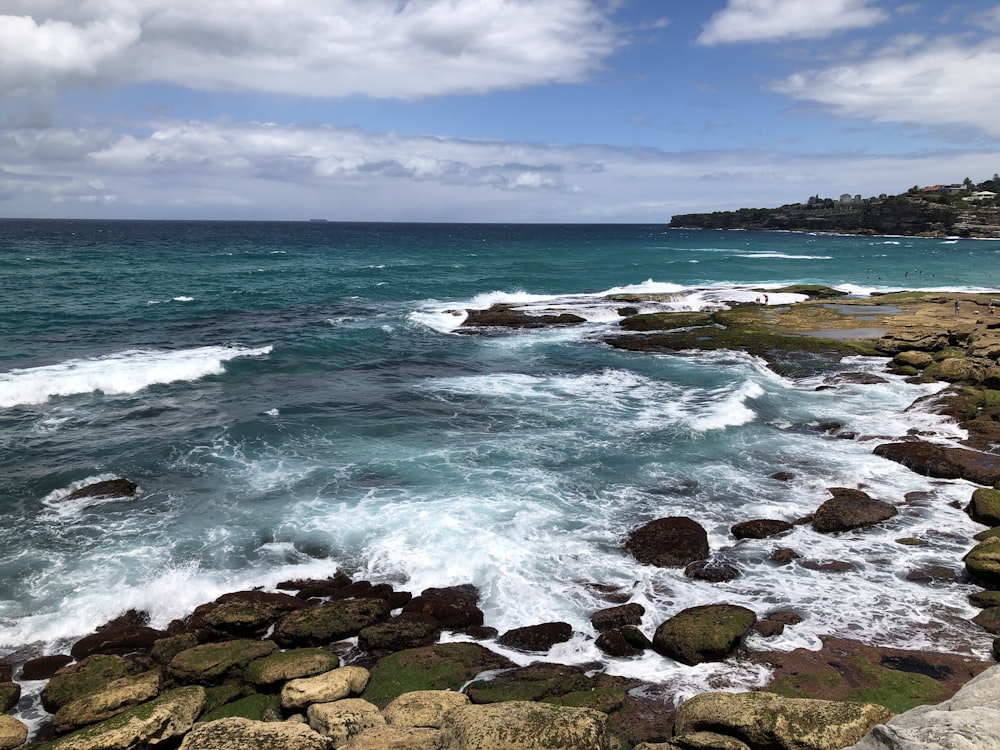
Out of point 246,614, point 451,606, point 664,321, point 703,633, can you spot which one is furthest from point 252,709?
point 664,321

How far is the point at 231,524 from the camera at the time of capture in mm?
17109

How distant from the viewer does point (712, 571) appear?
583 inches

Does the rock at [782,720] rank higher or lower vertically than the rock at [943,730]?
lower

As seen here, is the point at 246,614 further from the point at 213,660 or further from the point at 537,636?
the point at 537,636

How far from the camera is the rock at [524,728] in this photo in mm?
7891

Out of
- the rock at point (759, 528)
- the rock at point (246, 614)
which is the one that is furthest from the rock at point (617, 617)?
the rock at point (246, 614)

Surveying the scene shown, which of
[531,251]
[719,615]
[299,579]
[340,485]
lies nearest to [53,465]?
[340,485]

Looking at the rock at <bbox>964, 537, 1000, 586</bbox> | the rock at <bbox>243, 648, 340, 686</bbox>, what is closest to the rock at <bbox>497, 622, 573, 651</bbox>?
the rock at <bbox>243, 648, 340, 686</bbox>

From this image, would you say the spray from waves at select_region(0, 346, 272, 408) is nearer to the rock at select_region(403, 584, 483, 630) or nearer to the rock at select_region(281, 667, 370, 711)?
the rock at select_region(403, 584, 483, 630)

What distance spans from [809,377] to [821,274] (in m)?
51.9

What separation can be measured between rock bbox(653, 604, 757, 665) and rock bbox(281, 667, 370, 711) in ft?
17.5

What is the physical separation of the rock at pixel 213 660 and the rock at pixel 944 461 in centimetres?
1869

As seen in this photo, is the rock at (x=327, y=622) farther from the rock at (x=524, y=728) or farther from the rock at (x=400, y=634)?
the rock at (x=524, y=728)

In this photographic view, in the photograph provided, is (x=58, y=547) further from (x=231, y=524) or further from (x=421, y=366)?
(x=421, y=366)
